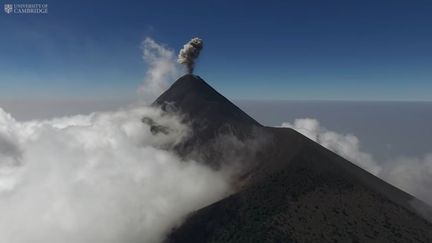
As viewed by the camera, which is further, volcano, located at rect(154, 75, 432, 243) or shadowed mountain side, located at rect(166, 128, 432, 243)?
volcano, located at rect(154, 75, 432, 243)

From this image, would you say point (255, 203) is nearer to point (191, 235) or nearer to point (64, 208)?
point (191, 235)

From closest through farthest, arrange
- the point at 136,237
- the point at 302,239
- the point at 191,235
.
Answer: the point at 302,239, the point at 191,235, the point at 136,237

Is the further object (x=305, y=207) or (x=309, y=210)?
(x=305, y=207)

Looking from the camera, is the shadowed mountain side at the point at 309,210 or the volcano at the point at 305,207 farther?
the volcano at the point at 305,207

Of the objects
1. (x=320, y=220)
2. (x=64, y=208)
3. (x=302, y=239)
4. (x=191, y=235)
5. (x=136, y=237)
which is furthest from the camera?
(x=64, y=208)

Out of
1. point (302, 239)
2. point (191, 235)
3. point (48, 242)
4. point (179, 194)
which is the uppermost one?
point (179, 194)

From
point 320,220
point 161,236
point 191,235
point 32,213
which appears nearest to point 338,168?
point 320,220
